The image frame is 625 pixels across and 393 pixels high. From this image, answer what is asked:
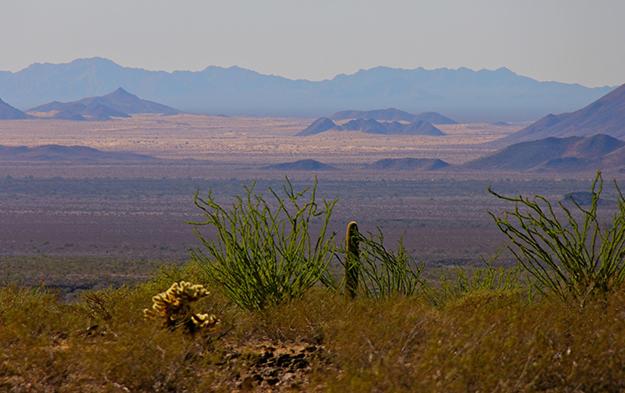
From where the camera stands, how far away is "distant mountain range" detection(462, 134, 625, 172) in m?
135

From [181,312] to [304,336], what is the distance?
1.01 metres

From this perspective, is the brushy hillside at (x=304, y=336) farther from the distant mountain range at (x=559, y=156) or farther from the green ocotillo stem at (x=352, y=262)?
the distant mountain range at (x=559, y=156)

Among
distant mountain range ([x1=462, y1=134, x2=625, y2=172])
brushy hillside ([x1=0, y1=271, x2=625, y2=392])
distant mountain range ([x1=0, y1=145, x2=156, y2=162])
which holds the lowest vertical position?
distant mountain range ([x1=0, y1=145, x2=156, y2=162])

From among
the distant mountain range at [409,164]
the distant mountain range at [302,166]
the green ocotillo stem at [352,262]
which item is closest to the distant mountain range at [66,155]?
the distant mountain range at [302,166]

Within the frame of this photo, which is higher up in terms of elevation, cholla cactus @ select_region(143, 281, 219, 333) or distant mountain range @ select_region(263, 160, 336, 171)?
cholla cactus @ select_region(143, 281, 219, 333)

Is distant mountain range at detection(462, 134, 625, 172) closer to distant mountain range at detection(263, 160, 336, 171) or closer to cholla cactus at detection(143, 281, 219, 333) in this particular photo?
distant mountain range at detection(263, 160, 336, 171)

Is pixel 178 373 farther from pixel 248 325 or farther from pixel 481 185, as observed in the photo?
pixel 481 185

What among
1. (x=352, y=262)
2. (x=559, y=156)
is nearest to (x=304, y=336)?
(x=352, y=262)

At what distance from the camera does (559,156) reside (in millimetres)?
142625

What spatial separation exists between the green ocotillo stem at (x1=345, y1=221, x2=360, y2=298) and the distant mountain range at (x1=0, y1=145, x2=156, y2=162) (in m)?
136

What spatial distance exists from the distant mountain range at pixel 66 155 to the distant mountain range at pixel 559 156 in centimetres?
4653

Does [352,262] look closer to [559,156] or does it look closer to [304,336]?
[304,336]

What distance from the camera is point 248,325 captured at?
8.99m

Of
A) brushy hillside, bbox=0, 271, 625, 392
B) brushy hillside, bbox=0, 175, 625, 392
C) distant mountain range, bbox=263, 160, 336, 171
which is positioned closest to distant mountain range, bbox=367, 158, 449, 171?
distant mountain range, bbox=263, 160, 336, 171
